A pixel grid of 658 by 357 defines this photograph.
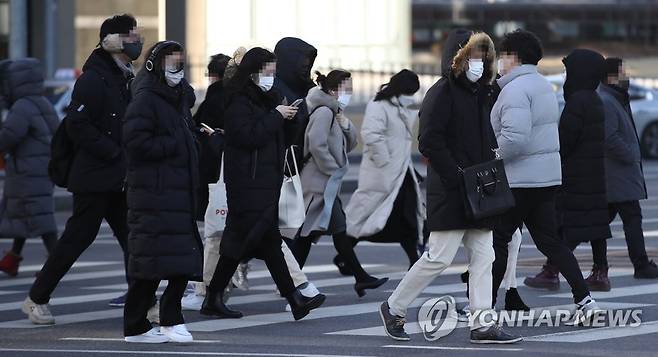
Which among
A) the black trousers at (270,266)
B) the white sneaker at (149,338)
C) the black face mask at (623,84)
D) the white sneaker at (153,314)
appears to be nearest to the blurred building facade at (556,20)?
the black face mask at (623,84)

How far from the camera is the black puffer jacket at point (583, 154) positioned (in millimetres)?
11500

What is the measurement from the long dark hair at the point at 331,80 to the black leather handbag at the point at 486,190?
2.62 meters

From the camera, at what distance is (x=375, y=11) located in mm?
36000

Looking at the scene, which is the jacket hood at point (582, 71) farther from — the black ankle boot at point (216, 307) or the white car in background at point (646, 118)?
the white car in background at point (646, 118)

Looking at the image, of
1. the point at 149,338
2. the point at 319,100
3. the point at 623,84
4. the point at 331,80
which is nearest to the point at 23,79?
the point at 319,100

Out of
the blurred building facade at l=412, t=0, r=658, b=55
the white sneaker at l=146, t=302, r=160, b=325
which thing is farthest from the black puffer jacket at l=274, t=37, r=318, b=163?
the blurred building facade at l=412, t=0, r=658, b=55

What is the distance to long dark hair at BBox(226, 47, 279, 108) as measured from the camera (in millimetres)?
10414

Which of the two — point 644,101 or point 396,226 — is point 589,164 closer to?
point 396,226

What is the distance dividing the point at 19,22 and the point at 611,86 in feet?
47.4

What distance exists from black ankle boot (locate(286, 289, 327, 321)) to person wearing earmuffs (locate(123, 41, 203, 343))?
1012 millimetres

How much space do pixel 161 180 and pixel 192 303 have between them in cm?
215

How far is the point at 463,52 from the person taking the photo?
9.41 meters

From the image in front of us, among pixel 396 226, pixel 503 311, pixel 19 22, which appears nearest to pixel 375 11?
pixel 19 22

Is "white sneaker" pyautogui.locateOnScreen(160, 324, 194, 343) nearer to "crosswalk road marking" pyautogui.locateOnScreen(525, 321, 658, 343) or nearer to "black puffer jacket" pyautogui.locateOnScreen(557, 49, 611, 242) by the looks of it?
"crosswalk road marking" pyautogui.locateOnScreen(525, 321, 658, 343)
